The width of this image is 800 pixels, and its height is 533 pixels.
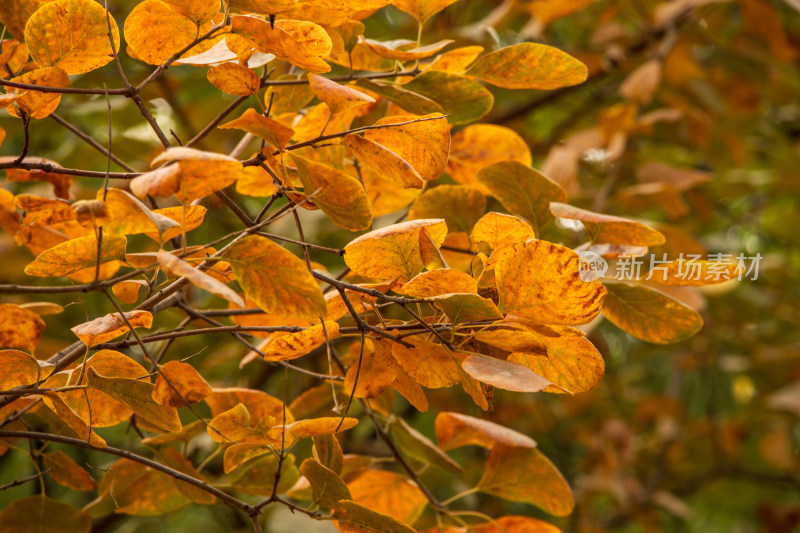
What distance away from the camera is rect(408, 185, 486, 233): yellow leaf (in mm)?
490

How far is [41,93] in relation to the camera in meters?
0.39

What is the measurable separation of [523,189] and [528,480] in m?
0.20

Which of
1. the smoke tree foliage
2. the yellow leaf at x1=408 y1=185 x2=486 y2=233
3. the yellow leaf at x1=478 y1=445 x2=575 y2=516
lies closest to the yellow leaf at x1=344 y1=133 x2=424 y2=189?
the smoke tree foliage

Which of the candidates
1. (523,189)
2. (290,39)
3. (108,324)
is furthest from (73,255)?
(523,189)

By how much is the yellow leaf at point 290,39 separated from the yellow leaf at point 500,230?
110 mm

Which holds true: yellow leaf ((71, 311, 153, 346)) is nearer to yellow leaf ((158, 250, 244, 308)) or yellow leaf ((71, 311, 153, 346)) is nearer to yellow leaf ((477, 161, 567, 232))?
yellow leaf ((158, 250, 244, 308))

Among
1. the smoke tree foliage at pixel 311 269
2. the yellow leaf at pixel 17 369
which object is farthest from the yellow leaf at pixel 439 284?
the yellow leaf at pixel 17 369

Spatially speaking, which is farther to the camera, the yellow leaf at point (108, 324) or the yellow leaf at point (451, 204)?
the yellow leaf at point (451, 204)

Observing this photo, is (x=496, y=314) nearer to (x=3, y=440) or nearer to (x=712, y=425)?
(x=3, y=440)

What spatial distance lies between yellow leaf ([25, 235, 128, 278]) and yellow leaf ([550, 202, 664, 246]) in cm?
25

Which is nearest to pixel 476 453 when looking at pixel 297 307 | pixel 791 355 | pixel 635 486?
pixel 635 486

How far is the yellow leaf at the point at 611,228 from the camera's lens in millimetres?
449

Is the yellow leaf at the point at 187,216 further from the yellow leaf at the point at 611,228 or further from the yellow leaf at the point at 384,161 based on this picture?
the yellow leaf at the point at 611,228

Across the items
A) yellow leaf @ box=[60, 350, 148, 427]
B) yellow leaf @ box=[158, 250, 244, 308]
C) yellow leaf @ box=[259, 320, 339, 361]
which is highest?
yellow leaf @ box=[158, 250, 244, 308]
